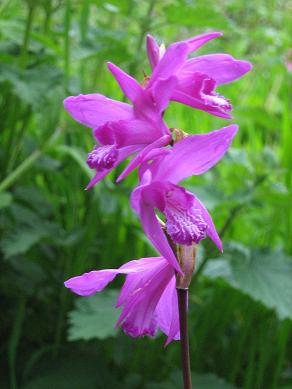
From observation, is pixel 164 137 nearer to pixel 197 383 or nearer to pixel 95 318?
pixel 95 318

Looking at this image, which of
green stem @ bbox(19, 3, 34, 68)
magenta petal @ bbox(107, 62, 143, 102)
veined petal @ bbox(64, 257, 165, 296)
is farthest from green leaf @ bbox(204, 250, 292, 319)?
magenta petal @ bbox(107, 62, 143, 102)

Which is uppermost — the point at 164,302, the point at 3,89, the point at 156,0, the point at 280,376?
the point at 156,0

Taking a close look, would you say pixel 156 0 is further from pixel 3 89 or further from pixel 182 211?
pixel 182 211

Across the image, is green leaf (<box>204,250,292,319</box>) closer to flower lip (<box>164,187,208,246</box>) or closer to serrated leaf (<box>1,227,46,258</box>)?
serrated leaf (<box>1,227,46,258</box>)

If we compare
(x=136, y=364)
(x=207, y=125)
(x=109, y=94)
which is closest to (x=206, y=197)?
(x=136, y=364)

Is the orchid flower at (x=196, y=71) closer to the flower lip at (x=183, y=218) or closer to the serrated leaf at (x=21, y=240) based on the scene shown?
the flower lip at (x=183, y=218)

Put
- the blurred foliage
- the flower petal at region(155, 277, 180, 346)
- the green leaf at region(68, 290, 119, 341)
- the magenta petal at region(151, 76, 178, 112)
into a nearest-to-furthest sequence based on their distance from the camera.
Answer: the magenta petal at region(151, 76, 178, 112), the flower petal at region(155, 277, 180, 346), the green leaf at region(68, 290, 119, 341), the blurred foliage

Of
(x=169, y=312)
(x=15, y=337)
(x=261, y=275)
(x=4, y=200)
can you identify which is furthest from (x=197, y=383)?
(x=169, y=312)
